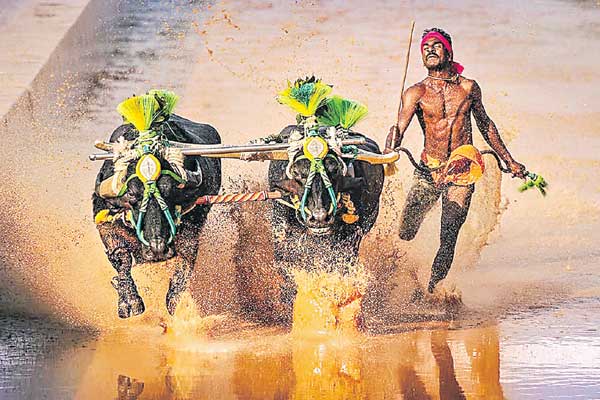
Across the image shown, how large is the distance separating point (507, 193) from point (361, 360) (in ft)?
22.6

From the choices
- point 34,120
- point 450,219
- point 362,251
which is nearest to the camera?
point 450,219

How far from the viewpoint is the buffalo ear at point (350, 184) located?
28.3 feet

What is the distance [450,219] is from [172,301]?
85.3 inches

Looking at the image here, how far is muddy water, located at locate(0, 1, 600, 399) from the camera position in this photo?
7926mm

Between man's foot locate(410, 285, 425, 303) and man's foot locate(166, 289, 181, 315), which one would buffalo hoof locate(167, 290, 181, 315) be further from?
man's foot locate(410, 285, 425, 303)

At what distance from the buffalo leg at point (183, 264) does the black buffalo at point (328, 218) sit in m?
0.57

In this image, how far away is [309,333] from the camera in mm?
8938

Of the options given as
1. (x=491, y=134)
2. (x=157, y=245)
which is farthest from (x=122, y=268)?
(x=491, y=134)

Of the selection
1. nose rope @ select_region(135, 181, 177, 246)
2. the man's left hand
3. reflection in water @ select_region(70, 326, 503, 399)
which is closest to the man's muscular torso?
the man's left hand

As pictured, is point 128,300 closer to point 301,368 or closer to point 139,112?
point 139,112

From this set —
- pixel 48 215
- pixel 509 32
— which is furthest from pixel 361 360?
pixel 509 32

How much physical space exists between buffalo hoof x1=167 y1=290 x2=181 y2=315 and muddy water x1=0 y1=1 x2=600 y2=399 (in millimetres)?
124

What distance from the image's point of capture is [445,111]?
9.85 metres

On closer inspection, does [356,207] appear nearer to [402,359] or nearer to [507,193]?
[402,359]
